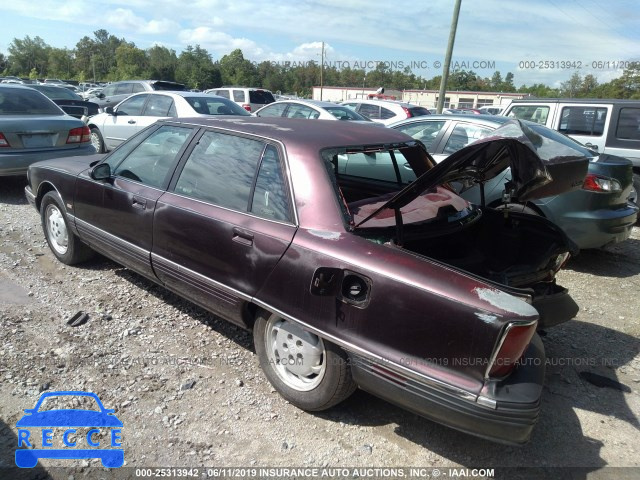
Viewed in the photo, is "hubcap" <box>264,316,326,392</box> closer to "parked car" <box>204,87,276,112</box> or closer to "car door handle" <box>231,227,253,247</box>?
"car door handle" <box>231,227,253,247</box>

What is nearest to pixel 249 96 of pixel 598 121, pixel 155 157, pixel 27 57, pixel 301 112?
pixel 301 112

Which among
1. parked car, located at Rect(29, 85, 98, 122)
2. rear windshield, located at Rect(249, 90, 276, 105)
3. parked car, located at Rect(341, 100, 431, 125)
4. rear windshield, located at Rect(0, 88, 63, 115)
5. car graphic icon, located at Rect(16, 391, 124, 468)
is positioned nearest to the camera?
car graphic icon, located at Rect(16, 391, 124, 468)

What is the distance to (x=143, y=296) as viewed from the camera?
162 inches

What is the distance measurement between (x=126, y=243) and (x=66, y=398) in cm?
129

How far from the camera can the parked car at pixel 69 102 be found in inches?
496

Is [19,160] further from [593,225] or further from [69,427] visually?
[593,225]

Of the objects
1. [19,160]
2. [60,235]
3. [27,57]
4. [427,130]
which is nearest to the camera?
[60,235]

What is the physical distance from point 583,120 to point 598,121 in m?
0.23

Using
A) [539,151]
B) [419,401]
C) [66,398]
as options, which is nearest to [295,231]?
[419,401]

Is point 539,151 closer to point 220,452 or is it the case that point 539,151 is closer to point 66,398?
point 220,452

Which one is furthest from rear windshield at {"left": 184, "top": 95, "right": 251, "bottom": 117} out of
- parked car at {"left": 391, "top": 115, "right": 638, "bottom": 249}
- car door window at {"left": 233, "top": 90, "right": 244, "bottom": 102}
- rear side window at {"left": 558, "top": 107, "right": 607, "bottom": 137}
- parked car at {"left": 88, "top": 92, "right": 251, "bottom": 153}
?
car door window at {"left": 233, "top": 90, "right": 244, "bottom": 102}

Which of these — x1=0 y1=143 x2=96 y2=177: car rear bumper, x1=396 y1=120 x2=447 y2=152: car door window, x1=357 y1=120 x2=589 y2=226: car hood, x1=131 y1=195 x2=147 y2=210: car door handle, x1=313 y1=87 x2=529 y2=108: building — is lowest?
x1=313 y1=87 x2=529 y2=108: building

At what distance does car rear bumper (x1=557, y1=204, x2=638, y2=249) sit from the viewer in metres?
4.98

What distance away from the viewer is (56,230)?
4711mm
